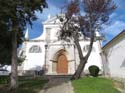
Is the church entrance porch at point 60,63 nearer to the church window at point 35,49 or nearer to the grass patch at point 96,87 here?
the church window at point 35,49

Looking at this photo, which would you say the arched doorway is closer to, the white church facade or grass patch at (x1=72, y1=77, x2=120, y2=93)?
the white church facade

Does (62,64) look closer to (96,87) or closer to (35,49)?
(35,49)

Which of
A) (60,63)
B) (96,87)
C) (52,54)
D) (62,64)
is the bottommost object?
(96,87)

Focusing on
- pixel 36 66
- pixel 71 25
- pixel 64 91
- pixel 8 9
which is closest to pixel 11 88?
pixel 64 91

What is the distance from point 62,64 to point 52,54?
2.22 metres

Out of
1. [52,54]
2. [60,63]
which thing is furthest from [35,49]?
[60,63]

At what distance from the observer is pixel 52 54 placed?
126ft

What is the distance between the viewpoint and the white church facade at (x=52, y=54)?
37.8 meters

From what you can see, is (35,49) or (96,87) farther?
(35,49)

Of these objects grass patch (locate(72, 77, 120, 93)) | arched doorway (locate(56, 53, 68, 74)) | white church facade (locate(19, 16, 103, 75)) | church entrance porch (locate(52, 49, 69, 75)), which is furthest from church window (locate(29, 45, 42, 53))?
grass patch (locate(72, 77, 120, 93))

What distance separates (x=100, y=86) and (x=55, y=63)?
71.1 feet

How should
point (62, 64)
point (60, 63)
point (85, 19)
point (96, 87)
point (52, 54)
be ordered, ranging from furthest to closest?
point (60, 63)
point (62, 64)
point (52, 54)
point (85, 19)
point (96, 87)

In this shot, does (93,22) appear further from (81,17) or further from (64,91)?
(64,91)

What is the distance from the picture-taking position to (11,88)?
17188 millimetres
